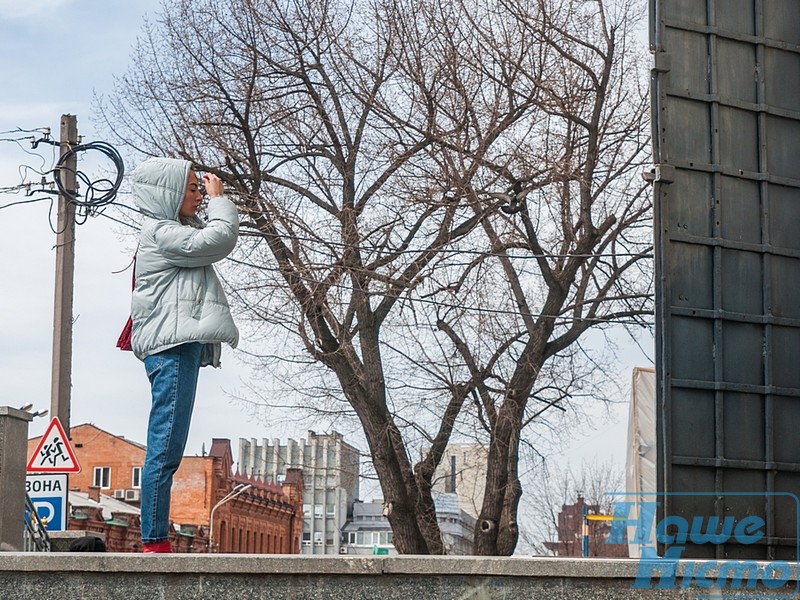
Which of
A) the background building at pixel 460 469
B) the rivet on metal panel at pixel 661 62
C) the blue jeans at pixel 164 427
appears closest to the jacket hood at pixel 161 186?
the blue jeans at pixel 164 427

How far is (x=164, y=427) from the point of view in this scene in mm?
5176

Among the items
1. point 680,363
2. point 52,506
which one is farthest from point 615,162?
point 680,363

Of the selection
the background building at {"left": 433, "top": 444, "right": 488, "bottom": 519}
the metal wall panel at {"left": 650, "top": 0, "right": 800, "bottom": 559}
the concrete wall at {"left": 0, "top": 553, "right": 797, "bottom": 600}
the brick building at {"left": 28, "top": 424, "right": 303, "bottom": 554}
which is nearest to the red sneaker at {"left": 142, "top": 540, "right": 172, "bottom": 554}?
the concrete wall at {"left": 0, "top": 553, "right": 797, "bottom": 600}

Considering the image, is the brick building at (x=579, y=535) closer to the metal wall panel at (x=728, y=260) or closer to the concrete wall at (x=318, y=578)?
the metal wall panel at (x=728, y=260)

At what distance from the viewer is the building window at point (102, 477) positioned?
2886 inches

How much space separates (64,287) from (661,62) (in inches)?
462

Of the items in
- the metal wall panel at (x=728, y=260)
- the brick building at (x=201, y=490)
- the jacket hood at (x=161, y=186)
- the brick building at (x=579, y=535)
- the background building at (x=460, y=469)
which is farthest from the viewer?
the brick building at (x=201, y=490)

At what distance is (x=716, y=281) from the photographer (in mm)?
8250

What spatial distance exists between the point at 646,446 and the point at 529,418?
4.72 metres

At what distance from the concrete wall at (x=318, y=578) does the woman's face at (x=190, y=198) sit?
170cm

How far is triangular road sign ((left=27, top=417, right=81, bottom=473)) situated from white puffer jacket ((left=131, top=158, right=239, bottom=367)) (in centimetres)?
960

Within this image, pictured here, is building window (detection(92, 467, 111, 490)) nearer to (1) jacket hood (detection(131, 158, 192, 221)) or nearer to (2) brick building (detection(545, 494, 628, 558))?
(2) brick building (detection(545, 494, 628, 558))

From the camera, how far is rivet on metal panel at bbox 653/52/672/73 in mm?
8484

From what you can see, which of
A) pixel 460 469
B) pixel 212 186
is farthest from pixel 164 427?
pixel 460 469
